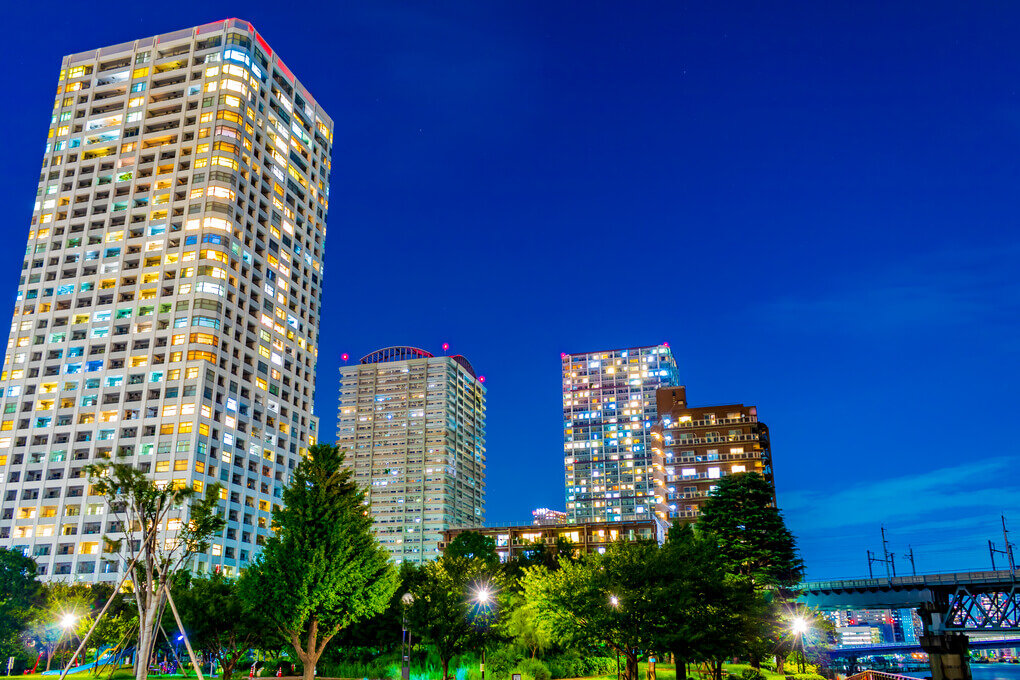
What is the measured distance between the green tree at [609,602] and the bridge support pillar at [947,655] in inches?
2045

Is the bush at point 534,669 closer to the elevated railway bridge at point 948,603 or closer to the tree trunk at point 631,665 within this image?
Result: the tree trunk at point 631,665

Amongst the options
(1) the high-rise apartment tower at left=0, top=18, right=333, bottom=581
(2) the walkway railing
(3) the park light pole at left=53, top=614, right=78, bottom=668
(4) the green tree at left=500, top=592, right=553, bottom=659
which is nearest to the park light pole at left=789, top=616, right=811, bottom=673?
(2) the walkway railing

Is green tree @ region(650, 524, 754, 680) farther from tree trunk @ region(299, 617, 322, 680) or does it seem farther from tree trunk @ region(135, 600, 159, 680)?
tree trunk @ region(135, 600, 159, 680)

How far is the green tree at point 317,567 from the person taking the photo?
5434 centimetres

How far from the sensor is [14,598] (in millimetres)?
79875

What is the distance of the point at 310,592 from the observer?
177 ft

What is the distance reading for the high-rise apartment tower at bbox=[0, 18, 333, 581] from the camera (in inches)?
5531

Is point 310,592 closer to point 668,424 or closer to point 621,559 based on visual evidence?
point 621,559

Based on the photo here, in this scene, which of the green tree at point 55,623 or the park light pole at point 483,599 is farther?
the green tree at point 55,623

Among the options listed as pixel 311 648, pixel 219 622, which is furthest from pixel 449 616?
pixel 219 622

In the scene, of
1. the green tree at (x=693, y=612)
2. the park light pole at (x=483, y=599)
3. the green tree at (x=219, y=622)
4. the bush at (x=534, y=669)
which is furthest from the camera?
the bush at (x=534, y=669)

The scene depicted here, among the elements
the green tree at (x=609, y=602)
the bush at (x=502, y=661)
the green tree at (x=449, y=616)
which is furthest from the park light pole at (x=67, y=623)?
the green tree at (x=609, y=602)

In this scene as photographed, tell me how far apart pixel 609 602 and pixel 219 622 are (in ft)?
121

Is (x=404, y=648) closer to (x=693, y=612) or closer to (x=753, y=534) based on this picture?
(x=693, y=612)
